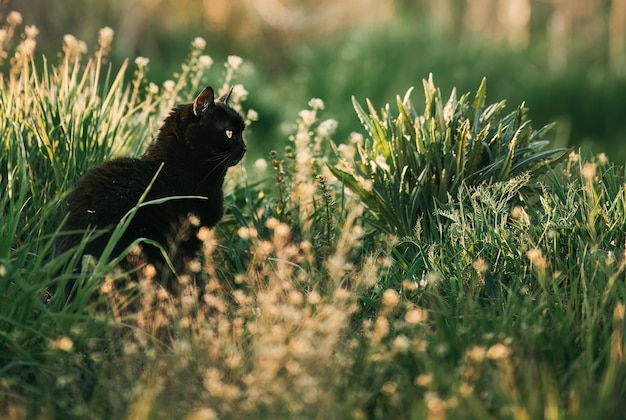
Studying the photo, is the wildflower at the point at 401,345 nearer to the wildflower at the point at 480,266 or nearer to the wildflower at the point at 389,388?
the wildflower at the point at 389,388

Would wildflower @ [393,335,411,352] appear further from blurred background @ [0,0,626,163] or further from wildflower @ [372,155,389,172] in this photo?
blurred background @ [0,0,626,163]

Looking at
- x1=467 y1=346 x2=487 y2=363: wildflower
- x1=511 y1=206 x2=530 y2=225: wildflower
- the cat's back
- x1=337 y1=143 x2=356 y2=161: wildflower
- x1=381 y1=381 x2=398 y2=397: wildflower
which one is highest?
x1=337 y1=143 x2=356 y2=161: wildflower

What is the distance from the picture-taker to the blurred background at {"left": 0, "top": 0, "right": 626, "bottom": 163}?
11.3 m

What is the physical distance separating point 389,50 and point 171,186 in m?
8.17

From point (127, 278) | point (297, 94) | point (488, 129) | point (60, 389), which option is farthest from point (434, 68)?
point (60, 389)

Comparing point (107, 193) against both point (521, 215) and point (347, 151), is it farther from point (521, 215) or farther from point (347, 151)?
point (521, 215)

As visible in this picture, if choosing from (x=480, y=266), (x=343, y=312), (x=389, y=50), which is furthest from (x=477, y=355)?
(x=389, y=50)

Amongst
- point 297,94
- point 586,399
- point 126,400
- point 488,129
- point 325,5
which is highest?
point 325,5

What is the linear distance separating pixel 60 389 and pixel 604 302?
6.77 ft

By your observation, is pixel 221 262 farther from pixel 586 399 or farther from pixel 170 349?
pixel 586 399

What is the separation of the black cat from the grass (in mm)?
211

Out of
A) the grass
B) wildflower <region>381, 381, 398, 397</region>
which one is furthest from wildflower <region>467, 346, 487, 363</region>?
wildflower <region>381, 381, 398, 397</region>

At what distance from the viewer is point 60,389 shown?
340 centimetres

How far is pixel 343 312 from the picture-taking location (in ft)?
11.6
